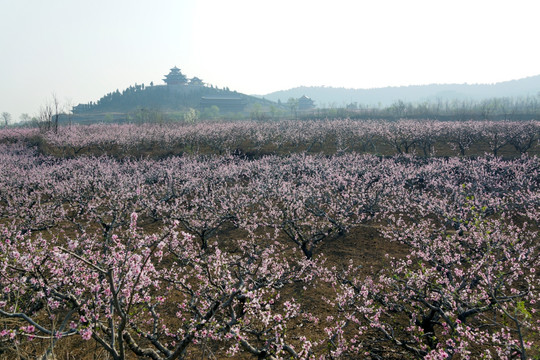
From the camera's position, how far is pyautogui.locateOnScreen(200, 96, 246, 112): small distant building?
13020 centimetres

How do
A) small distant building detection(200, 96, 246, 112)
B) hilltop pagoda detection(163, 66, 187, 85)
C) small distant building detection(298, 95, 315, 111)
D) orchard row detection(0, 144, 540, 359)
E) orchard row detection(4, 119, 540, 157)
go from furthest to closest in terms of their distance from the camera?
hilltop pagoda detection(163, 66, 187, 85), small distant building detection(298, 95, 315, 111), small distant building detection(200, 96, 246, 112), orchard row detection(4, 119, 540, 157), orchard row detection(0, 144, 540, 359)

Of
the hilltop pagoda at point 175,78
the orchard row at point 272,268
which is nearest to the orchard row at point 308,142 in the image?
the orchard row at point 272,268

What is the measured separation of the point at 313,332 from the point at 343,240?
6.31m

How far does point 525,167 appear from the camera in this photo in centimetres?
1961

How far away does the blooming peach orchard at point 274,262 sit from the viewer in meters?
5.41

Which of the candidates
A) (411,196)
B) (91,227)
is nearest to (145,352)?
(91,227)

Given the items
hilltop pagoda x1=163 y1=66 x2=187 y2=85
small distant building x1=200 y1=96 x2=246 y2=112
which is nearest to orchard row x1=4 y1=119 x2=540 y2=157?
small distant building x1=200 y1=96 x2=246 y2=112

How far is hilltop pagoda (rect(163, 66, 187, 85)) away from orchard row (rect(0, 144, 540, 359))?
467ft

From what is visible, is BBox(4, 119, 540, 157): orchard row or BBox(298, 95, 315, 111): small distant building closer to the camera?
BBox(4, 119, 540, 157): orchard row

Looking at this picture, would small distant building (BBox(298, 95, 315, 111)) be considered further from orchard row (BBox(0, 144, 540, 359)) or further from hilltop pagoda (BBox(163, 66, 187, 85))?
orchard row (BBox(0, 144, 540, 359))

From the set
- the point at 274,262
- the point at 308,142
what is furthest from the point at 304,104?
the point at 274,262

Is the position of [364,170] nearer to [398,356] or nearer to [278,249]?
[278,249]

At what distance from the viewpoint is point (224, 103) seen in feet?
432

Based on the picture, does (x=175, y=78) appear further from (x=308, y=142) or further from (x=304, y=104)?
(x=308, y=142)
